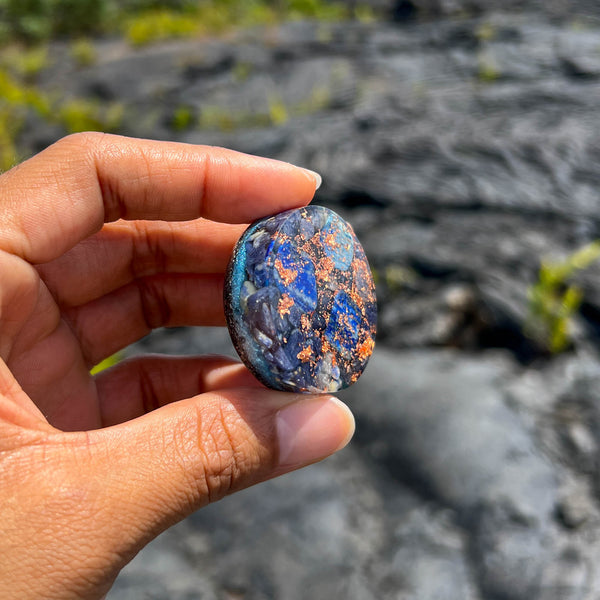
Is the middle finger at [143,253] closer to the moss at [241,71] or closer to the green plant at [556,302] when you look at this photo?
the green plant at [556,302]

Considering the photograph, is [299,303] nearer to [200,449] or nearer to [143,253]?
[200,449]

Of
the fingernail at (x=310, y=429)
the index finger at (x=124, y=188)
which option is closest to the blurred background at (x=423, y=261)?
the fingernail at (x=310, y=429)

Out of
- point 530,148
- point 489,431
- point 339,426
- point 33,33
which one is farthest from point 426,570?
point 33,33

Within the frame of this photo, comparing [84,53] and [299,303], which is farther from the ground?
[299,303]

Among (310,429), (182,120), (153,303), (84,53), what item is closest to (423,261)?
(153,303)

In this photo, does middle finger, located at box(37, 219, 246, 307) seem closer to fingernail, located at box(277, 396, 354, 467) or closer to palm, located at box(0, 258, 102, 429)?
palm, located at box(0, 258, 102, 429)

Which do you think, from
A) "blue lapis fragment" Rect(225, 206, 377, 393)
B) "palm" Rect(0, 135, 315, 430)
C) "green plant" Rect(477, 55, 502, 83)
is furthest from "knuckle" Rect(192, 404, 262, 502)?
"green plant" Rect(477, 55, 502, 83)

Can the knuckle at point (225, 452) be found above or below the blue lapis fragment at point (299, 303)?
below
